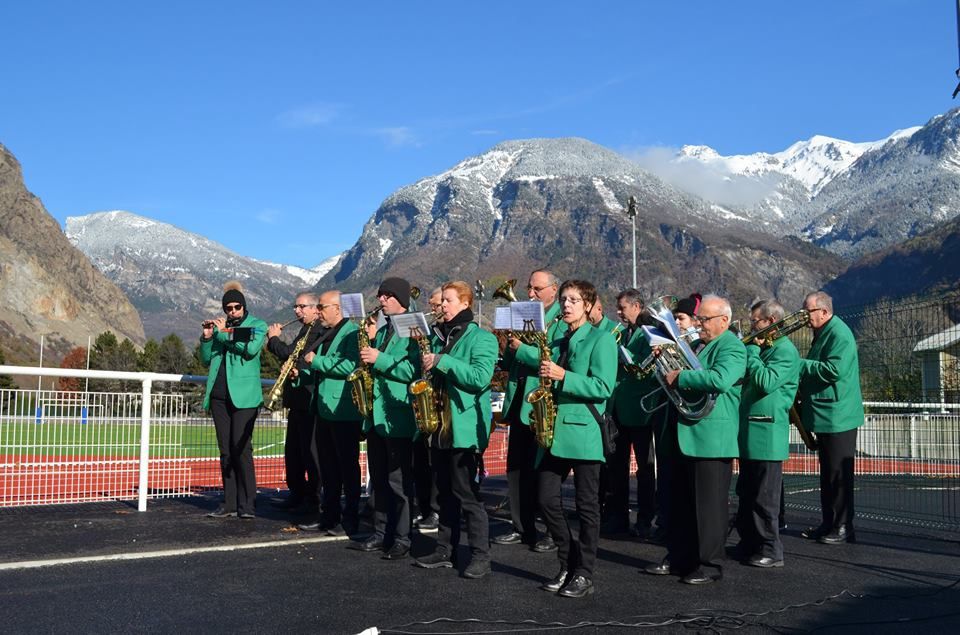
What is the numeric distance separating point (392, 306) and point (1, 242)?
141546 millimetres

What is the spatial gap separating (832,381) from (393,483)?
421 centimetres

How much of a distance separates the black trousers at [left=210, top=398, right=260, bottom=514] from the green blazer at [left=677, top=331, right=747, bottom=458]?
4600 millimetres

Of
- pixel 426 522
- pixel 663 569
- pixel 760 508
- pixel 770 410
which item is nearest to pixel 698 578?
pixel 663 569

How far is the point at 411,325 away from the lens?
731cm

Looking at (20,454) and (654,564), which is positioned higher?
(20,454)

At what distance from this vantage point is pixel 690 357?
23.1ft

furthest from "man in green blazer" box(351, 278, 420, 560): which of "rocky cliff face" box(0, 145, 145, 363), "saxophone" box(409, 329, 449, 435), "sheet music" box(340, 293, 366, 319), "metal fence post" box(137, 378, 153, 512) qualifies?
"rocky cliff face" box(0, 145, 145, 363)

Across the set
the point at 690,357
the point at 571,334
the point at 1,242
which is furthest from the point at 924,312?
the point at 1,242

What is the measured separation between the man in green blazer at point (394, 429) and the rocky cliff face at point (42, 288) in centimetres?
10188

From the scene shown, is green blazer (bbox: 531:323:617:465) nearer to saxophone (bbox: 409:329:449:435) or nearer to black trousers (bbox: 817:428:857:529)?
saxophone (bbox: 409:329:449:435)

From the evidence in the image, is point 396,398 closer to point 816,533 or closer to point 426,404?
point 426,404

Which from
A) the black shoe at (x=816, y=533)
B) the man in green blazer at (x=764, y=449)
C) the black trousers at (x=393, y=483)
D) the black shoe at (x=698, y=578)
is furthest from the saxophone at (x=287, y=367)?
the black shoe at (x=816, y=533)

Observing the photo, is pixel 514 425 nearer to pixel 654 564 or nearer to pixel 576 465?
pixel 576 465

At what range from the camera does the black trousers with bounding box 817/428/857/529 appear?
30.0 feet
